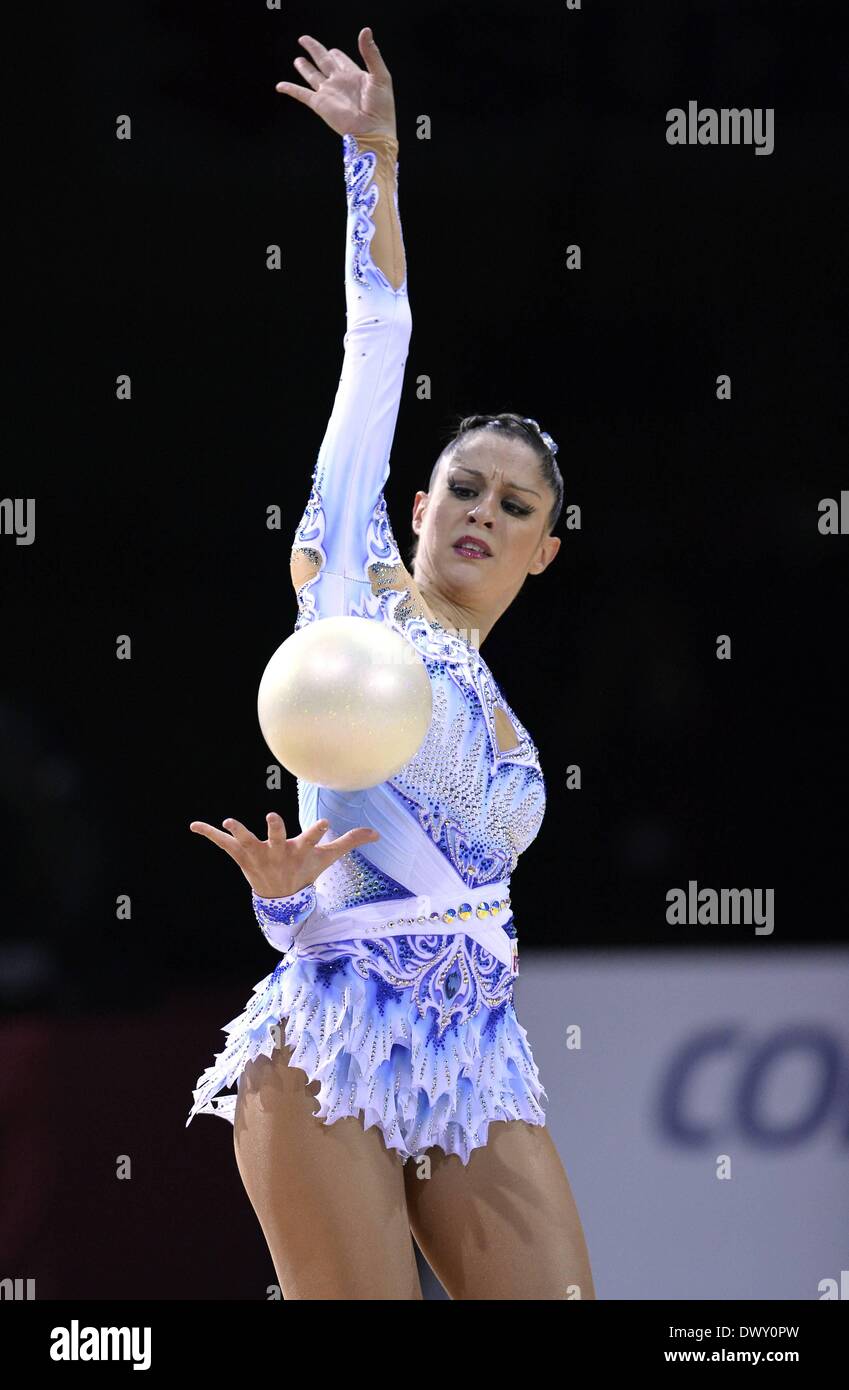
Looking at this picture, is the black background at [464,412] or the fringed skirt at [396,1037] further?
the black background at [464,412]

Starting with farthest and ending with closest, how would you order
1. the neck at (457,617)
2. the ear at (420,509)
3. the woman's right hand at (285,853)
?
the ear at (420,509)
the neck at (457,617)
the woman's right hand at (285,853)

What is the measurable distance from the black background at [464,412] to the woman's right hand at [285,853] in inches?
66.0

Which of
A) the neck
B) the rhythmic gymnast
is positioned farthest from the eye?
the rhythmic gymnast

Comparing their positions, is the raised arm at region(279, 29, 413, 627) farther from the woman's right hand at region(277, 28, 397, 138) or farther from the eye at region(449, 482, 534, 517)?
the eye at region(449, 482, 534, 517)

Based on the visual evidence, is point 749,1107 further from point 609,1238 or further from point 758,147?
point 758,147

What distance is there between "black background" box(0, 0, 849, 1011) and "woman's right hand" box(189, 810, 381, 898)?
1.68 meters

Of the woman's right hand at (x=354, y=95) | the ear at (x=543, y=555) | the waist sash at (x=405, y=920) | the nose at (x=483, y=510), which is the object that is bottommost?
the waist sash at (x=405, y=920)

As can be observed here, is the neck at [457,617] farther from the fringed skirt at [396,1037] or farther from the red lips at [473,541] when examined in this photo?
the fringed skirt at [396,1037]

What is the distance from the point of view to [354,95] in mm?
2074

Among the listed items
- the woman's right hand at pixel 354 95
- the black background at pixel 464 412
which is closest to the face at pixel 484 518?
the woman's right hand at pixel 354 95

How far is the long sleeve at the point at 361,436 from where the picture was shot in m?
1.98

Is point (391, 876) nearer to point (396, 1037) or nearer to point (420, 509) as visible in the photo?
point (396, 1037)

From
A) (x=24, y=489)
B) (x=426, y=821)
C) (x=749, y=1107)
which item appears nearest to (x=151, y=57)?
(x=24, y=489)

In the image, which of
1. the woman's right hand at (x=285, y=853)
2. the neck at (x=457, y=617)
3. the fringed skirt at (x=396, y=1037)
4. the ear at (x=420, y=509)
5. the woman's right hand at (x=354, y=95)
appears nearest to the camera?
the woman's right hand at (x=285, y=853)
